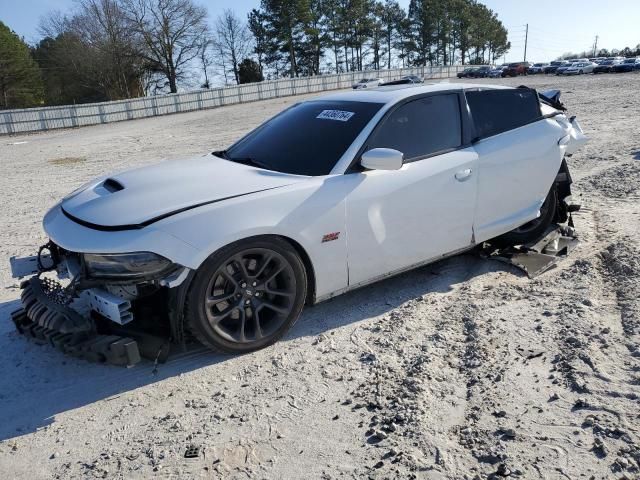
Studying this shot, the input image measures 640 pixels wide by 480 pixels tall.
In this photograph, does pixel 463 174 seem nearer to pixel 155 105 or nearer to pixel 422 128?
pixel 422 128

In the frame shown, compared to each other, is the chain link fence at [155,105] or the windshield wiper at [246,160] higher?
the windshield wiper at [246,160]

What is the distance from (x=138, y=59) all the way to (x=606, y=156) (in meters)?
54.4

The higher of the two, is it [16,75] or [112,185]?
[16,75]

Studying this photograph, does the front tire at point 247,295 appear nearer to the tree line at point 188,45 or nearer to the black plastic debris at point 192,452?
the black plastic debris at point 192,452

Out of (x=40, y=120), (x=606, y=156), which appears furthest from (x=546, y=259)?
(x=40, y=120)

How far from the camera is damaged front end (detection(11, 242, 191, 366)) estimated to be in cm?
324

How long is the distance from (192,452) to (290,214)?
1563 millimetres

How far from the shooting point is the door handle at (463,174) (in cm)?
437

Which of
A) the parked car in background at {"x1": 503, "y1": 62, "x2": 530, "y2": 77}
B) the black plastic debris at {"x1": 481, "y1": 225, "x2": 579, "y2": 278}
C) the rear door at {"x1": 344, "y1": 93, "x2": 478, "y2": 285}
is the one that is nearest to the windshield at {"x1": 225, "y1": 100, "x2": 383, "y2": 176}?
the rear door at {"x1": 344, "y1": 93, "x2": 478, "y2": 285}

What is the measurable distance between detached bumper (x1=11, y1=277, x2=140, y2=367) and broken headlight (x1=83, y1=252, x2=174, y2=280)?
1.30ft

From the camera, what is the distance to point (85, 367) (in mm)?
3600

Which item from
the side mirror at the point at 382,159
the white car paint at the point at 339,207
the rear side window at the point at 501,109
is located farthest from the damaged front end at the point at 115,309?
the rear side window at the point at 501,109

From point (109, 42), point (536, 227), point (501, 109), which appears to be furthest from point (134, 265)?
point (109, 42)

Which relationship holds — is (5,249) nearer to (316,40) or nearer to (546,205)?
(546,205)
